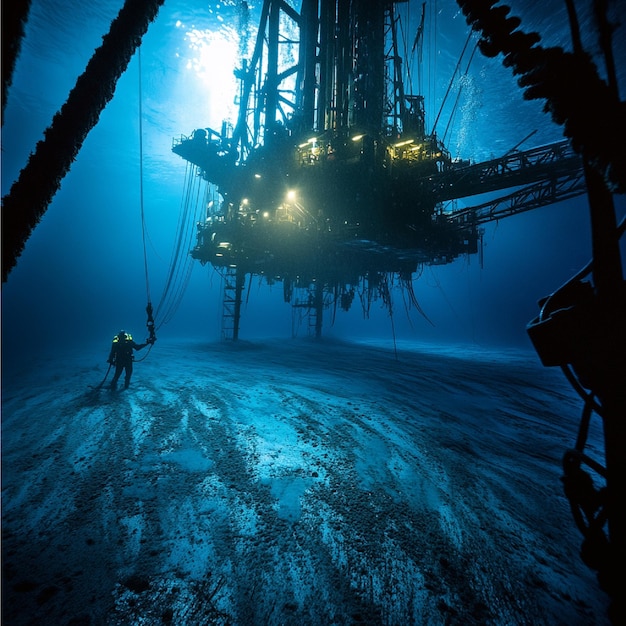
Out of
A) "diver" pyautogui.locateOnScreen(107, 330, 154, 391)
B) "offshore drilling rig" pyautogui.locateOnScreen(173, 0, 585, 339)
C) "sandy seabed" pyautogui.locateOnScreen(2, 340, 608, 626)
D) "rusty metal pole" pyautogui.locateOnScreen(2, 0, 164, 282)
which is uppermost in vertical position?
"offshore drilling rig" pyautogui.locateOnScreen(173, 0, 585, 339)

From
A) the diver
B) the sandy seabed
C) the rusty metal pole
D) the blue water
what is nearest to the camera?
the rusty metal pole

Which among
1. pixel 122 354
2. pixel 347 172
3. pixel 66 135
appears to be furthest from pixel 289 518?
pixel 347 172

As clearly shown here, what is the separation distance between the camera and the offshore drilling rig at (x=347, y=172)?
11.0 m

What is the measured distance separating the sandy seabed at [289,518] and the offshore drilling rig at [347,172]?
7636 mm

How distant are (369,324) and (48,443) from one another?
126853 millimetres

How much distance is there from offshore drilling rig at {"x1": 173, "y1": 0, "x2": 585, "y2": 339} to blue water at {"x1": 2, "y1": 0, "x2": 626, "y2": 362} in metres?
3.56

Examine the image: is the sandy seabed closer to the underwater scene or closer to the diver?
the underwater scene

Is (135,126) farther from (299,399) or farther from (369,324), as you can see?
(369,324)

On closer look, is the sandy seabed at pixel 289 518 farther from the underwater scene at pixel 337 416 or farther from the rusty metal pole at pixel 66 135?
the rusty metal pole at pixel 66 135

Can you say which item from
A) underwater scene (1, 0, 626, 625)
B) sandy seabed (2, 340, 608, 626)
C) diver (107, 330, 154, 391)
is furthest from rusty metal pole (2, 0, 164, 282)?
diver (107, 330, 154, 391)

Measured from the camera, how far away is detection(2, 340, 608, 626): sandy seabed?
121 inches

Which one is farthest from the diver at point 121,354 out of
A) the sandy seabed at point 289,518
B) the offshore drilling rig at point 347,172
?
the offshore drilling rig at point 347,172

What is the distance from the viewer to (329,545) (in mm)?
3633

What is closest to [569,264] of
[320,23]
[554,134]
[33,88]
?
[554,134]
